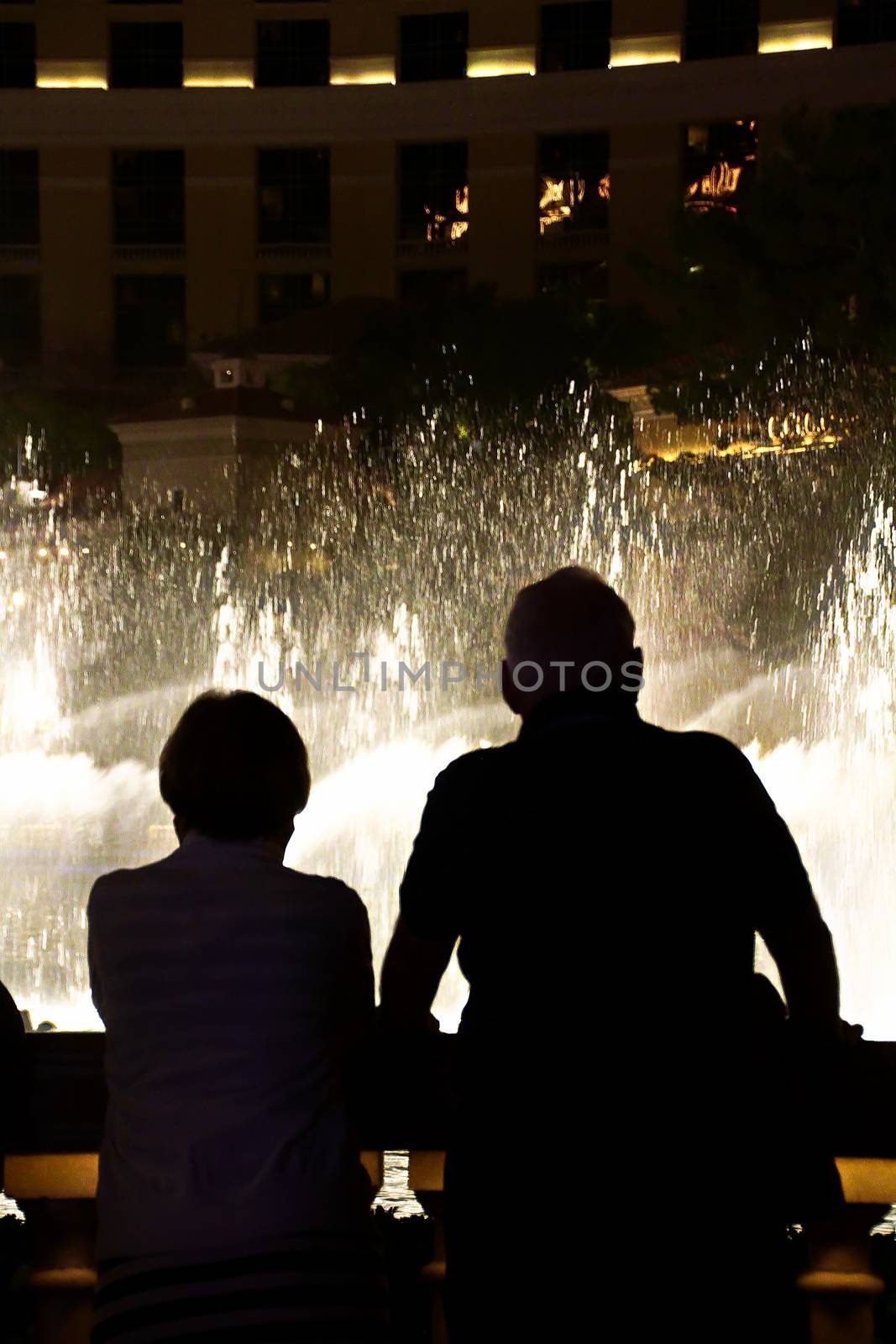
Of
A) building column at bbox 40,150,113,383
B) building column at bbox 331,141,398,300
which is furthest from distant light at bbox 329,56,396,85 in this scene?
building column at bbox 40,150,113,383

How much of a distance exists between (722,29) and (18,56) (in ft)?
61.6

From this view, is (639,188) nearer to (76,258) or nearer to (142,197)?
(142,197)

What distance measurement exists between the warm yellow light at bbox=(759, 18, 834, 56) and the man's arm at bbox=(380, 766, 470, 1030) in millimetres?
44737

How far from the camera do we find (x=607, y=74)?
45875 millimetres

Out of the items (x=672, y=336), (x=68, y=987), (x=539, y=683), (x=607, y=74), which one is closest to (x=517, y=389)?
(x=672, y=336)

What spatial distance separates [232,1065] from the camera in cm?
204

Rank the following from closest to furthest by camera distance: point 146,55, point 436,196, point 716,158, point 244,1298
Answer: point 244,1298 < point 716,158 < point 436,196 < point 146,55

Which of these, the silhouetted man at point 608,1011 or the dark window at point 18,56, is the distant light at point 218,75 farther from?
the silhouetted man at point 608,1011

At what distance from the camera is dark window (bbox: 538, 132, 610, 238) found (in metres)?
46.6

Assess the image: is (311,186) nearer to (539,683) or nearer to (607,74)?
(607,74)

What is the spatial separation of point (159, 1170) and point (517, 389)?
106 ft

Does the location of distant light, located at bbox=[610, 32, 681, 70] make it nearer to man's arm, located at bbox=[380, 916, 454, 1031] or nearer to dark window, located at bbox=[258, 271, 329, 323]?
dark window, located at bbox=[258, 271, 329, 323]

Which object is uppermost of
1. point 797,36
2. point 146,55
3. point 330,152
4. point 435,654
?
point 146,55

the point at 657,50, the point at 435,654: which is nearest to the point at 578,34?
the point at 657,50
